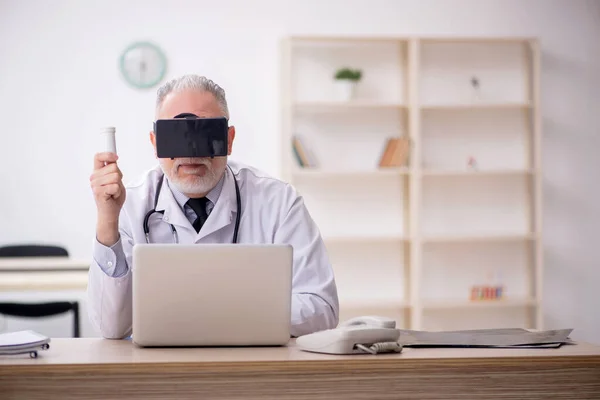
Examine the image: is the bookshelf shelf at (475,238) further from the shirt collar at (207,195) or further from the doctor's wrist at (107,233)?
the doctor's wrist at (107,233)

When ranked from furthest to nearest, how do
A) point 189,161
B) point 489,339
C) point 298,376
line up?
point 189,161 → point 489,339 → point 298,376

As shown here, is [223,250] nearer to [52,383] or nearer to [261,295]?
[261,295]

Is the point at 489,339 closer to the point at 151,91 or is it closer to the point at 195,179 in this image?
the point at 195,179

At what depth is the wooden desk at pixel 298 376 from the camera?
1.49 metres

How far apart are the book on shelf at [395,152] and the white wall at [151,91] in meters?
0.69

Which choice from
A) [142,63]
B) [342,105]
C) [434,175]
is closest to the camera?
[342,105]

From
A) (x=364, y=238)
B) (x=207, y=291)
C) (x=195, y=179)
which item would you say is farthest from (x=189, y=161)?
(x=364, y=238)

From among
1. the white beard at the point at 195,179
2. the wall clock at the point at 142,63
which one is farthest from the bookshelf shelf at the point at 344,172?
the white beard at the point at 195,179

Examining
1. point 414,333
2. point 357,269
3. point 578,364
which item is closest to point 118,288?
point 414,333

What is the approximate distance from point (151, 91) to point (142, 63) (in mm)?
182

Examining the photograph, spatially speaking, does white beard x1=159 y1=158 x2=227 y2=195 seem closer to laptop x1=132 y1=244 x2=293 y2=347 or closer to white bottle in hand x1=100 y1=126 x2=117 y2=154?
white bottle in hand x1=100 y1=126 x2=117 y2=154

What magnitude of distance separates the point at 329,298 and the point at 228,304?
24.3 inches

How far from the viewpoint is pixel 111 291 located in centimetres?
202

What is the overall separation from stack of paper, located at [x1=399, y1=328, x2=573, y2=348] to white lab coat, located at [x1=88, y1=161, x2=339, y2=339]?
0.36 metres
